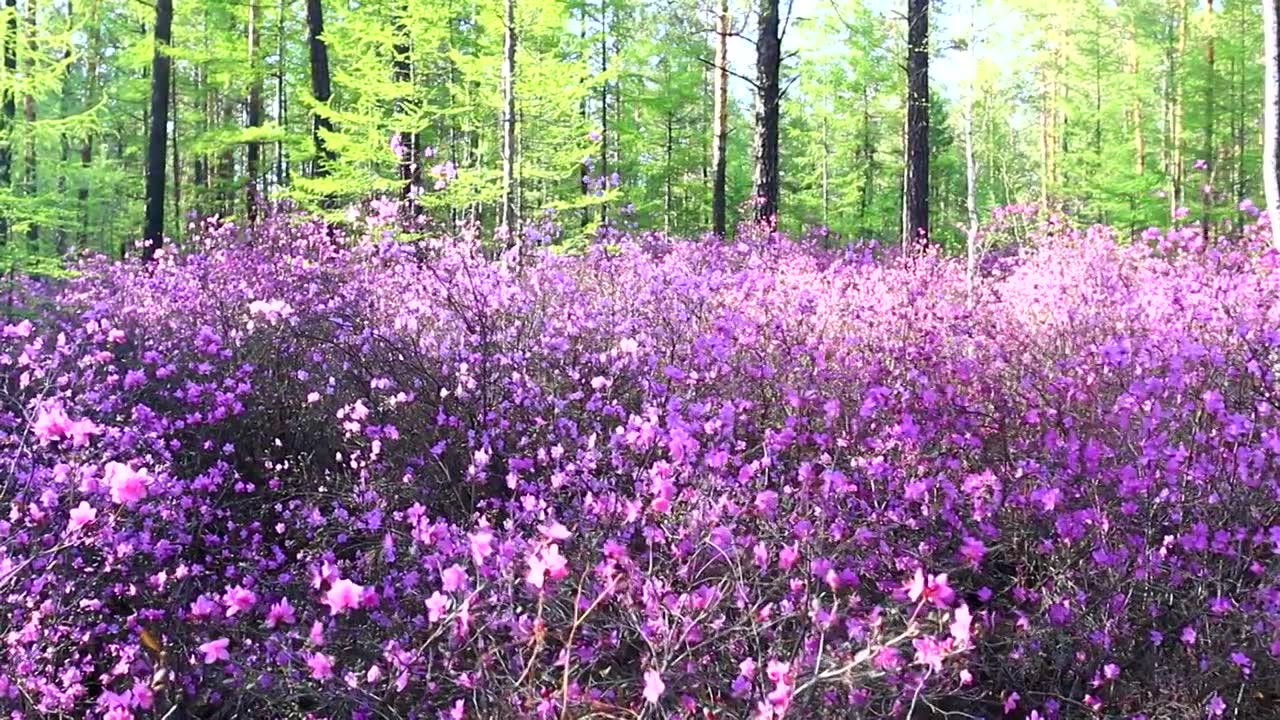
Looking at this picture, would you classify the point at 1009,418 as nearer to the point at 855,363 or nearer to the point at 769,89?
the point at 855,363

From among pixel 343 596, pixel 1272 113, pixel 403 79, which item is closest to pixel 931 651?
pixel 343 596

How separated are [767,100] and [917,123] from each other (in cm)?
196

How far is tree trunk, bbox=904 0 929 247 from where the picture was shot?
10.9m

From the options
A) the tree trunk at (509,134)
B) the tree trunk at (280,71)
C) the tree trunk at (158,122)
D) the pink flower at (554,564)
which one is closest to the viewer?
the pink flower at (554,564)

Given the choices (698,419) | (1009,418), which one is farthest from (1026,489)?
(698,419)

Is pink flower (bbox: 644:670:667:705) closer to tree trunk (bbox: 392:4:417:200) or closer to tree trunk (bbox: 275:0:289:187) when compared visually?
tree trunk (bbox: 392:4:417:200)

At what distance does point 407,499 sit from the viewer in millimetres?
3500

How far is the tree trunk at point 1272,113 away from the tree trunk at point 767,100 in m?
6.31

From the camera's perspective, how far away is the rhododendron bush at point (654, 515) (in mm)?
2135

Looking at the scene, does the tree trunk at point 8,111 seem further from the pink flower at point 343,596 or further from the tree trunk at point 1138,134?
the tree trunk at point 1138,134

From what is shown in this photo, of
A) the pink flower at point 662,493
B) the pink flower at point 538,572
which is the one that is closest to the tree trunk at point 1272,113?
the pink flower at point 662,493

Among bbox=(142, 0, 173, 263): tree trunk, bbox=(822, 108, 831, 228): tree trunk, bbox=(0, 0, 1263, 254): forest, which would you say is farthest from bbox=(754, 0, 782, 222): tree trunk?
bbox=(822, 108, 831, 228): tree trunk

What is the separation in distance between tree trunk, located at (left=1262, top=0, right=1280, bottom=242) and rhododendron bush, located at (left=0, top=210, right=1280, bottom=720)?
97 cm

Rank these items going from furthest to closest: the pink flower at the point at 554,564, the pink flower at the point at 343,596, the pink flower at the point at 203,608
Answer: the pink flower at the point at 203,608
the pink flower at the point at 343,596
the pink flower at the point at 554,564
